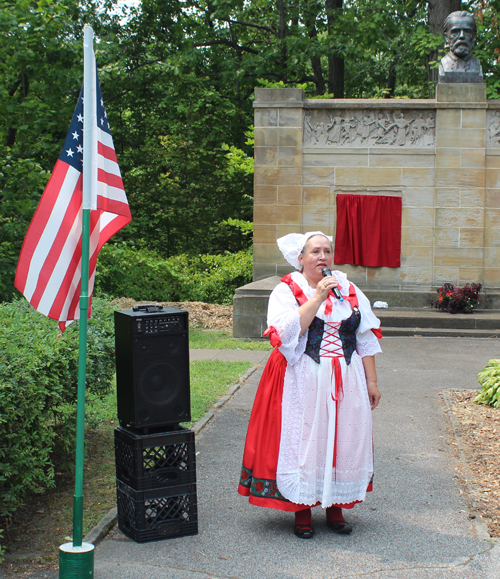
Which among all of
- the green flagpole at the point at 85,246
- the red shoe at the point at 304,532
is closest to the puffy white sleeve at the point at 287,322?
the red shoe at the point at 304,532

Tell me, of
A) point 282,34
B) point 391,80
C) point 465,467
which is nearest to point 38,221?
point 465,467

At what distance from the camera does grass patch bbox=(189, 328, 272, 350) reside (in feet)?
40.3

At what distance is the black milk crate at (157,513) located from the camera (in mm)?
4215

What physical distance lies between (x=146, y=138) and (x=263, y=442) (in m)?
22.1

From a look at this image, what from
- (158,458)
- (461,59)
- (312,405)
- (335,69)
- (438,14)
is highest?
(438,14)

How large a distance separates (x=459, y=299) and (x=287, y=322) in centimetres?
1148

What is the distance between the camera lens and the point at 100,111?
4043 mm

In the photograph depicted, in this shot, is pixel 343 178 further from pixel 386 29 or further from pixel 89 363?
pixel 89 363

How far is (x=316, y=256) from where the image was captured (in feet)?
14.3

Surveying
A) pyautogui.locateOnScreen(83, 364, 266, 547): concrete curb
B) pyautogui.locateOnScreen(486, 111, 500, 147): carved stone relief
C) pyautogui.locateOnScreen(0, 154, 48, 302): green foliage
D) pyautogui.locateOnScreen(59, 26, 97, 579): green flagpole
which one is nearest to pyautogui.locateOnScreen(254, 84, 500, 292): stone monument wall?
pyautogui.locateOnScreen(486, 111, 500, 147): carved stone relief

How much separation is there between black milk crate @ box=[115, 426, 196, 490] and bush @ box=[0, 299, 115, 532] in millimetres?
483

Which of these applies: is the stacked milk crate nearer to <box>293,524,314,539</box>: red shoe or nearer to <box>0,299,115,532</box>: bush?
<box>0,299,115,532</box>: bush

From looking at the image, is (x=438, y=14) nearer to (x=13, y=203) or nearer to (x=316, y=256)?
(x=13, y=203)

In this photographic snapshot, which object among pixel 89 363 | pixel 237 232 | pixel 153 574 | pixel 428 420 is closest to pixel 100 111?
pixel 89 363
